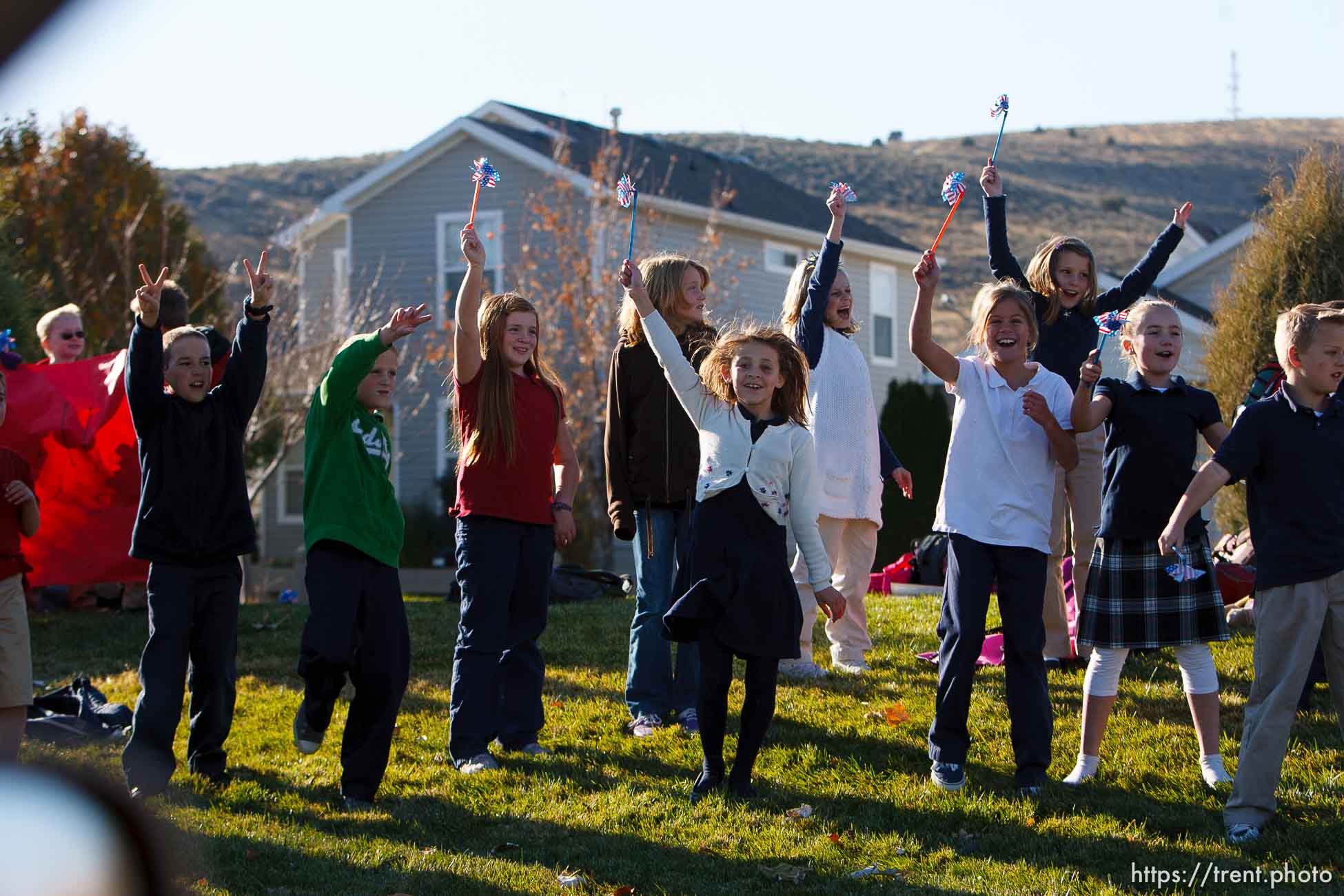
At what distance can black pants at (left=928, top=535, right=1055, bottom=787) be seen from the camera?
502cm

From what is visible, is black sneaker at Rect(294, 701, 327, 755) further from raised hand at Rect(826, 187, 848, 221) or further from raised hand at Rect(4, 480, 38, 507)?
raised hand at Rect(826, 187, 848, 221)

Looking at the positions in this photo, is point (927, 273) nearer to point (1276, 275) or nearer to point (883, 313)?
point (1276, 275)

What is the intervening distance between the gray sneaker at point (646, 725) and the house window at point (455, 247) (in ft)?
52.5

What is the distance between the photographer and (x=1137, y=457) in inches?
195

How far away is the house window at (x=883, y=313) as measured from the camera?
2643cm

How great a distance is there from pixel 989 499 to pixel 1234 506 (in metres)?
6.47

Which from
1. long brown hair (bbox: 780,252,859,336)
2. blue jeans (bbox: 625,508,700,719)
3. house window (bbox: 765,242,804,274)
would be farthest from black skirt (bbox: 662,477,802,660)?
house window (bbox: 765,242,804,274)

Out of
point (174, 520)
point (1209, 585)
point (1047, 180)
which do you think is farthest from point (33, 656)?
point (1047, 180)

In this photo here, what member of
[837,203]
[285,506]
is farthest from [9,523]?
[285,506]

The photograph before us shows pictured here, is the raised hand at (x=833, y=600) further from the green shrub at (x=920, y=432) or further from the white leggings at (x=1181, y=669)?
the green shrub at (x=920, y=432)

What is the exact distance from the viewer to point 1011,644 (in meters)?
5.05

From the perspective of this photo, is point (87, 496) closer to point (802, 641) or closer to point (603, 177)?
point (802, 641)

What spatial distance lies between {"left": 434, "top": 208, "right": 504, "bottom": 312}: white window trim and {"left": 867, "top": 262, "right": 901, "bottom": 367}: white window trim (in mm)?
7674

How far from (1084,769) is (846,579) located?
1.94 metres
